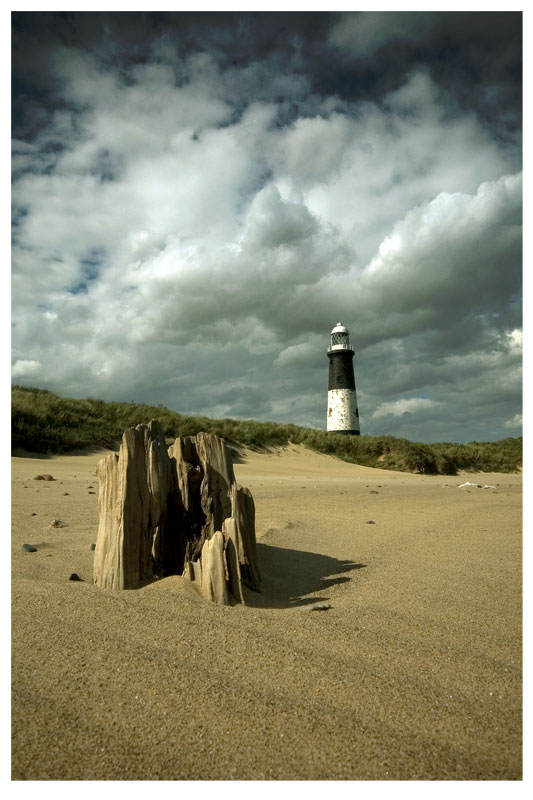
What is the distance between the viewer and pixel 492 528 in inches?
235

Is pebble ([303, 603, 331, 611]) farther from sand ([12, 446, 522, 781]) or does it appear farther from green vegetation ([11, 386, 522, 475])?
green vegetation ([11, 386, 522, 475])

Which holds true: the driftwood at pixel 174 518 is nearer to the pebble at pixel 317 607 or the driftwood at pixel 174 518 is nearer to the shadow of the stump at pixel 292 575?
the shadow of the stump at pixel 292 575

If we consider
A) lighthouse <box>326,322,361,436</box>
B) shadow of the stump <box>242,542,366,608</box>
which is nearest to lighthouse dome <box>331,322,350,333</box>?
lighthouse <box>326,322,361,436</box>

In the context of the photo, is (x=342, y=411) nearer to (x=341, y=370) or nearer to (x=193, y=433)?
(x=341, y=370)

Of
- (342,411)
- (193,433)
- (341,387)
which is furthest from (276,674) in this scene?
(341,387)

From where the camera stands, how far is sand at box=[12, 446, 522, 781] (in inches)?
62.0

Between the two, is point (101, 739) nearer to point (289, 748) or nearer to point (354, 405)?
point (289, 748)

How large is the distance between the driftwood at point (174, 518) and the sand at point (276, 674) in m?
0.16

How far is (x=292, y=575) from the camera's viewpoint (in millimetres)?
3666

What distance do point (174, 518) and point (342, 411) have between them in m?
30.5

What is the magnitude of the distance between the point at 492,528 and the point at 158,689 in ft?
17.1

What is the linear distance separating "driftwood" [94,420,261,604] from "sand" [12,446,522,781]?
0.16 metres

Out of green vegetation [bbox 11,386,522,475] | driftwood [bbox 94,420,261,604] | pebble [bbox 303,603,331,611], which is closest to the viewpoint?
pebble [bbox 303,603,331,611]
